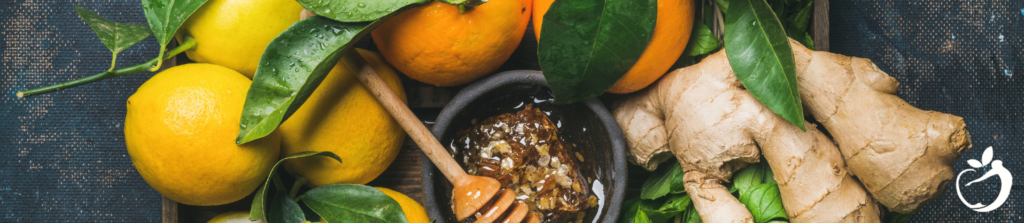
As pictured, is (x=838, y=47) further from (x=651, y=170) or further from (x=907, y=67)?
(x=651, y=170)

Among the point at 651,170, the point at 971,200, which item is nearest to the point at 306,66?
the point at 651,170

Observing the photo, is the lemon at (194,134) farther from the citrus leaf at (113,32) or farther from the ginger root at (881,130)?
the ginger root at (881,130)

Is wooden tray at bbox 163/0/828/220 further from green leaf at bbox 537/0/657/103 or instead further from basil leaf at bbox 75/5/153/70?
green leaf at bbox 537/0/657/103

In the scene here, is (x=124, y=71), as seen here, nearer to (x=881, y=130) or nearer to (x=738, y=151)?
(x=738, y=151)

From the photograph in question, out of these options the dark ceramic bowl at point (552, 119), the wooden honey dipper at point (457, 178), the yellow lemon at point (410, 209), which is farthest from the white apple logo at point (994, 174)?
the yellow lemon at point (410, 209)

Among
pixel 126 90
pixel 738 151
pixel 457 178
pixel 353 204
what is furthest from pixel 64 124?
pixel 738 151
